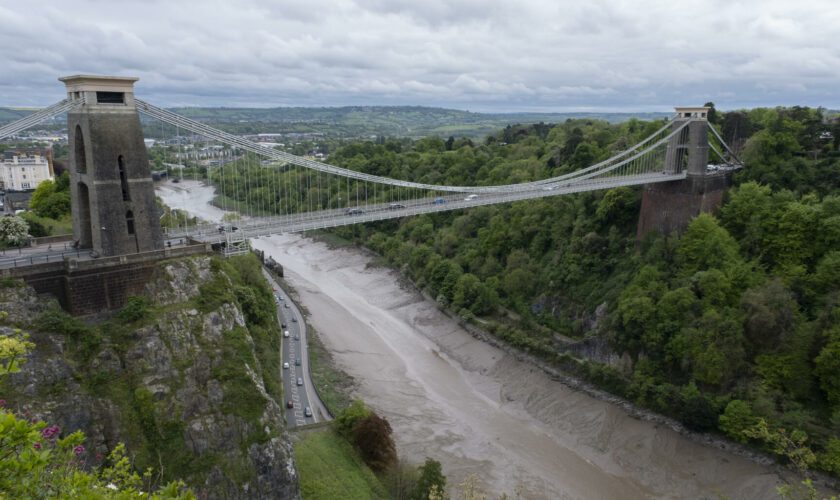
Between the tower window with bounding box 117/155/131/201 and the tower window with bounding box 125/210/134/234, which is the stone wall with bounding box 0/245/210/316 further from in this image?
the tower window with bounding box 117/155/131/201

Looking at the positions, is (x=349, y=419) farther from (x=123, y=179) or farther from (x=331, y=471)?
(x=123, y=179)

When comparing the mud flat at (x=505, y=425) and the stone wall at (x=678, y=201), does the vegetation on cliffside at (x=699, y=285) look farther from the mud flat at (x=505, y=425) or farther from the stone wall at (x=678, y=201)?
the mud flat at (x=505, y=425)

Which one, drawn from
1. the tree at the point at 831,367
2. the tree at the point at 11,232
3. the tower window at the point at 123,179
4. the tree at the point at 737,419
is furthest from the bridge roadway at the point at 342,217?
the tree at the point at 737,419

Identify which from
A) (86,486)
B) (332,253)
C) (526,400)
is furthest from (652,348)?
(332,253)

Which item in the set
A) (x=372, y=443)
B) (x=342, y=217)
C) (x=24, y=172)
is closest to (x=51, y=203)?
(x=342, y=217)

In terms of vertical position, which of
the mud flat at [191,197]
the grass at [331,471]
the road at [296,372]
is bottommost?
the road at [296,372]

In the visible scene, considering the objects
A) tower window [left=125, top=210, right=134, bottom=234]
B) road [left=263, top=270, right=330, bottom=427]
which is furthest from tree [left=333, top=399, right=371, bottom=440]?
tower window [left=125, top=210, right=134, bottom=234]

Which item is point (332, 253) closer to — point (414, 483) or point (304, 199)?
point (304, 199)
